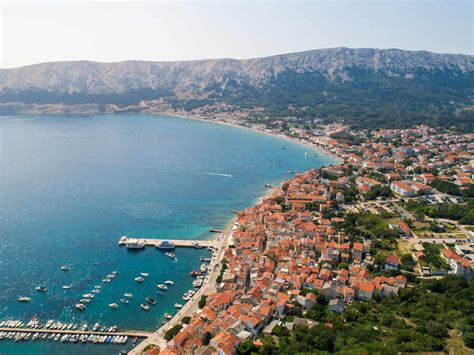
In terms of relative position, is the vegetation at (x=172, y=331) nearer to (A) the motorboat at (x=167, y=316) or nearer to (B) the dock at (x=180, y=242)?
(A) the motorboat at (x=167, y=316)

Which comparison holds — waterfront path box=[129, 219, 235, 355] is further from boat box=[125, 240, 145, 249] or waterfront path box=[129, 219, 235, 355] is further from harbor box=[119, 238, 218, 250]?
boat box=[125, 240, 145, 249]

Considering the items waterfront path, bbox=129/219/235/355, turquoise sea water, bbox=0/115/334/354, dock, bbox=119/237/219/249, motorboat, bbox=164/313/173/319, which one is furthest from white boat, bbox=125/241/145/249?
motorboat, bbox=164/313/173/319

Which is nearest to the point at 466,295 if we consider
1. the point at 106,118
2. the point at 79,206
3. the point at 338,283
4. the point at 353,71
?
the point at 338,283

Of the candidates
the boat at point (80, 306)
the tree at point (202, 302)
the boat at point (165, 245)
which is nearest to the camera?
the tree at point (202, 302)

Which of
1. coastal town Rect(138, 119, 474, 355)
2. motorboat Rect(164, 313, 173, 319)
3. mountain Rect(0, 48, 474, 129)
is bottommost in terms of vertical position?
motorboat Rect(164, 313, 173, 319)

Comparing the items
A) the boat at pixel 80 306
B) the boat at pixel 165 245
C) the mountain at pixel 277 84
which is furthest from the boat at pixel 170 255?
the mountain at pixel 277 84

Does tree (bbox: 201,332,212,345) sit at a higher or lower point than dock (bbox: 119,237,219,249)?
higher

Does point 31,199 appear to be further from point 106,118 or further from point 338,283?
point 106,118
